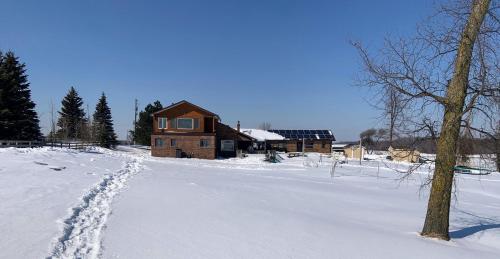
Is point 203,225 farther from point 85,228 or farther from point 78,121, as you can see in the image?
point 78,121

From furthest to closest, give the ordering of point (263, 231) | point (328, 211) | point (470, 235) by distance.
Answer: point (328, 211) → point (470, 235) → point (263, 231)

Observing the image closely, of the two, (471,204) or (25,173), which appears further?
(471,204)

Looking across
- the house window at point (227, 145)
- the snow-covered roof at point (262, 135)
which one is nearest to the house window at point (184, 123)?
the house window at point (227, 145)

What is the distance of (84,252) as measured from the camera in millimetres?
6418

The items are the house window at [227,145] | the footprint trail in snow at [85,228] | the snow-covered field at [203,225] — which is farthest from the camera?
the house window at [227,145]

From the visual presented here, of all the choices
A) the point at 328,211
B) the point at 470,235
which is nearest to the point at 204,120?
the point at 328,211

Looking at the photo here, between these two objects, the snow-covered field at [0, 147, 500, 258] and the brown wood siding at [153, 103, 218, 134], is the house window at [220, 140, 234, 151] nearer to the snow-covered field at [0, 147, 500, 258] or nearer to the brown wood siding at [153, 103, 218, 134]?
the brown wood siding at [153, 103, 218, 134]

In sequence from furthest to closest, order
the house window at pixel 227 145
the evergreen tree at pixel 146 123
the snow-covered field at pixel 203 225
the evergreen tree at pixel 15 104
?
the evergreen tree at pixel 146 123 < the house window at pixel 227 145 < the evergreen tree at pixel 15 104 < the snow-covered field at pixel 203 225

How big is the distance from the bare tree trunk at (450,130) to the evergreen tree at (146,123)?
55525 millimetres

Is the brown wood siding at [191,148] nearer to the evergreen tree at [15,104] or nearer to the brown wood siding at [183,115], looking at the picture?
the brown wood siding at [183,115]

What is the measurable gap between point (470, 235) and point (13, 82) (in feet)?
158

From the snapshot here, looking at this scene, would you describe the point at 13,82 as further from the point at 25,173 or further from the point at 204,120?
the point at 25,173

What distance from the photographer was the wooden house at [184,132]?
1871 inches

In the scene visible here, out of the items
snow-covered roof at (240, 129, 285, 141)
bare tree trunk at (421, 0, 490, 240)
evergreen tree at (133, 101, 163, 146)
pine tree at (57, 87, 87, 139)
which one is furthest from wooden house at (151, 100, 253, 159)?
bare tree trunk at (421, 0, 490, 240)
